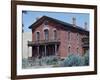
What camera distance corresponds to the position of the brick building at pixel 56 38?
6.37ft

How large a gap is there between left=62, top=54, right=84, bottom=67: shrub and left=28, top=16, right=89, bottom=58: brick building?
0.04 m

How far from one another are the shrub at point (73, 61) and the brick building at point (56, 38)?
4 centimetres

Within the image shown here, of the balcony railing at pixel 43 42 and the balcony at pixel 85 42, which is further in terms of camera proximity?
the balcony at pixel 85 42

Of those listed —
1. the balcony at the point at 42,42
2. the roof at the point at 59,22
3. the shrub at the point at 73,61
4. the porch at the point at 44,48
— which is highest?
the roof at the point at 59,22

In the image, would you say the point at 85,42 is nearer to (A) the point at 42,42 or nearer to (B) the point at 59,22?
(B) the point at 59,22

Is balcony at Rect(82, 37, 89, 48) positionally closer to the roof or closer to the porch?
the roof

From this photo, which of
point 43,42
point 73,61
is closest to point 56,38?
point 43,42

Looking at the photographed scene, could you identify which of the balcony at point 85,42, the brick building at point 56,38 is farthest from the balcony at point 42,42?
the balcony at point 85,42

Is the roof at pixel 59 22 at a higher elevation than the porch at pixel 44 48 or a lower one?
higher

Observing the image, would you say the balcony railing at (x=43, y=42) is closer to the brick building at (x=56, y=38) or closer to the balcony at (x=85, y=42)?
the brick building at (x=56, y=38)

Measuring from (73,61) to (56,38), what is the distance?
11.5 inches

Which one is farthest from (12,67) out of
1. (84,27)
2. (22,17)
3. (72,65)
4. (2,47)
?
(84,27)

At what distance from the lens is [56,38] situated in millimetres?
1989

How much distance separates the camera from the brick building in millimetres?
1942
